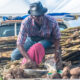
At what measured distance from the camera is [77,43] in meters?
6.38

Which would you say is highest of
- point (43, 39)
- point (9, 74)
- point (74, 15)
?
point (74, 15)

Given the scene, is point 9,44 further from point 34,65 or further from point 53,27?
point 34,65

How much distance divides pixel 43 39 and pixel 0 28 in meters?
2.79

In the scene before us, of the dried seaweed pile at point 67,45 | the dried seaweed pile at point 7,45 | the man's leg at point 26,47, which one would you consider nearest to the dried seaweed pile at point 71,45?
the dried seaweed pile at point 67,45

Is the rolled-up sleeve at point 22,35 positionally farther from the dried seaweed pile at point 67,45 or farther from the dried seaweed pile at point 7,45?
the dried seaweed pile at point 7,45

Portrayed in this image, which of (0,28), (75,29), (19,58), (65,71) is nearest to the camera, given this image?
(65,71)

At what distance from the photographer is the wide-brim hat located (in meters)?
5.91

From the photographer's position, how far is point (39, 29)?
20.0ft

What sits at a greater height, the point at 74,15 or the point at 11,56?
the point at 74,15

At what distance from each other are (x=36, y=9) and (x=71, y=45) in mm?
1051

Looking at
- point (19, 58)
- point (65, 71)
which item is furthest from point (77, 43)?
point (65, 71)

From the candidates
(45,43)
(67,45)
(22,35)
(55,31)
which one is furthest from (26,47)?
(67,45)

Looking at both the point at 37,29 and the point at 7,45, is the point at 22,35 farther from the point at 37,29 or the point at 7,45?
the point at 7,45

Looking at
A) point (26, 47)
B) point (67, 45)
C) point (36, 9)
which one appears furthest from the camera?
point (67, 45)
